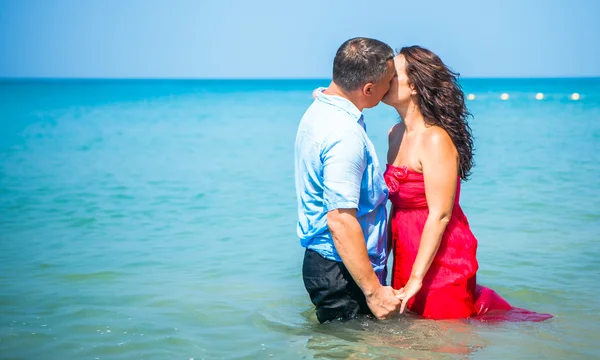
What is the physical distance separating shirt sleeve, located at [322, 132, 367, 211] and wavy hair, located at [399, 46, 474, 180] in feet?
2.32

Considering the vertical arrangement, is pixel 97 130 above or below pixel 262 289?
above

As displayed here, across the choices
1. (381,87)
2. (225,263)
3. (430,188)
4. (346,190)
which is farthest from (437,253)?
(225,263)

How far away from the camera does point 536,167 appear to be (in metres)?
14.7

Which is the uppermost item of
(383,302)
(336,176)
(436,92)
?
(436,92)

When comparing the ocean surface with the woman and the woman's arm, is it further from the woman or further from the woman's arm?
the woman's arm

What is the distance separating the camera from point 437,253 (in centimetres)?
442

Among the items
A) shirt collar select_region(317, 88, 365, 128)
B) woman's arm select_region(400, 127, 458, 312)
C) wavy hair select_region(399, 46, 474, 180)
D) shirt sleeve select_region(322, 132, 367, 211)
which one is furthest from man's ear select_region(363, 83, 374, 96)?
woman's arm select_region(400, 127, 458, 312)

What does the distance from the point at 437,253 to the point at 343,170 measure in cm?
104

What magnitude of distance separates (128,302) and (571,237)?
18.0ft

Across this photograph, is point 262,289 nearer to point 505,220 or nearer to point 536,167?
point 505,220

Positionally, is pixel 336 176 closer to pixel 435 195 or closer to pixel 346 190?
pixel 346 190

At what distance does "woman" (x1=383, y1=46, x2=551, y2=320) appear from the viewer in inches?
166

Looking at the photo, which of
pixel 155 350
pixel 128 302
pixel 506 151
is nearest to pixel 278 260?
pixel 128 302

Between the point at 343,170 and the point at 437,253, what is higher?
the point at 343,170
